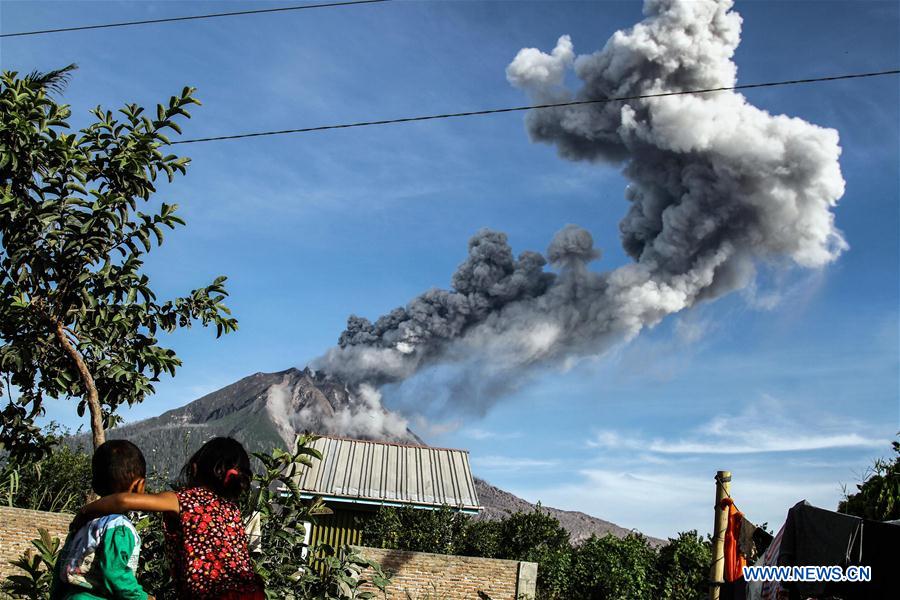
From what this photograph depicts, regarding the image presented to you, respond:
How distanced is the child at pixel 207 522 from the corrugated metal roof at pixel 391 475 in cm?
1371

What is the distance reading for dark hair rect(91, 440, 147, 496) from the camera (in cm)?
345

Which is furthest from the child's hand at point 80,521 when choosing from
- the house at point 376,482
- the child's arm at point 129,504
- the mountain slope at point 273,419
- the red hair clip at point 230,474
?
the mountain slope at point 273,419

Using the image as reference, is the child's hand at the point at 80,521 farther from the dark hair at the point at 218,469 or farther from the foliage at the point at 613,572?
the foliage at the point at 613,572

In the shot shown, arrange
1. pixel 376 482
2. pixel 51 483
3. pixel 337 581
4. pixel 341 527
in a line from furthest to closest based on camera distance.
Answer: pixel 376 482
pixel 341 527
pixel 51 483
pixel 337 581

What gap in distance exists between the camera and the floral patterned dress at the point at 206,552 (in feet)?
10.6

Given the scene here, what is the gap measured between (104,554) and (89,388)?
5.06 meters

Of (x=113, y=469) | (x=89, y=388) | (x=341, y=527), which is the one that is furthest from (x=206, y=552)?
(x=341, y=527)

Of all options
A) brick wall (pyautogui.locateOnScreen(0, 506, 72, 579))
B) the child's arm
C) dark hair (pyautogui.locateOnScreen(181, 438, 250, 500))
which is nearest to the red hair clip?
dark hair (pyautogui.locateOnScreen(181, 438, 250, 500))

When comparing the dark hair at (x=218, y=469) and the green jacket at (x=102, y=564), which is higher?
the dark hair at (x=218, y=469)

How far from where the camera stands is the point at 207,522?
3307mm

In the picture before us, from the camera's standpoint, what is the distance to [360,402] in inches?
4237

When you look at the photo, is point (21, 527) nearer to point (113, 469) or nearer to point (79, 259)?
point (79, 259)

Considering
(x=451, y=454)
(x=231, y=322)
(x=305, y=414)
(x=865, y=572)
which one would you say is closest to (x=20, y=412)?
(x=231, y=322)

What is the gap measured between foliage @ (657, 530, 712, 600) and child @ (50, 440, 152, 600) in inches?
541
